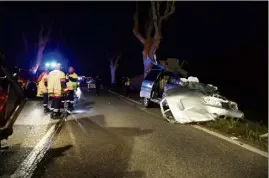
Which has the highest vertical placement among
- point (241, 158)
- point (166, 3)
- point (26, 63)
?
point (166, 3)

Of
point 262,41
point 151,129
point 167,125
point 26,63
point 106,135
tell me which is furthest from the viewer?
point 26,63

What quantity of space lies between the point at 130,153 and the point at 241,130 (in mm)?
3955

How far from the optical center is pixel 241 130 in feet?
29.0

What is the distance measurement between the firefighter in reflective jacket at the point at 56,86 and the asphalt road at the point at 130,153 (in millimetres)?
1264

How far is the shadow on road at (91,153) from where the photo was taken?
16.6ft

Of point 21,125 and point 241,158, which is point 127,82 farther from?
point 241,158

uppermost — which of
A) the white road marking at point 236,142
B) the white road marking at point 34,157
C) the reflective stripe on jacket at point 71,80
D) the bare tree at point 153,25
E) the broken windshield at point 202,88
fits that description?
the bare tree at point 153,25

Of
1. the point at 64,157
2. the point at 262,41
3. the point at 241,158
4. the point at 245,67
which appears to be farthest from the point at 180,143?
the point at 262,41

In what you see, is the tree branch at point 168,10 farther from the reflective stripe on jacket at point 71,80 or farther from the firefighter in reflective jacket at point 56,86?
the firefighter in reflective jacket at point 56,86

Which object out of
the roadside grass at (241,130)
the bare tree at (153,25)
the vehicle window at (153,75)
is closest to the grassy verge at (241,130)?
the roadside grass at (241,130)

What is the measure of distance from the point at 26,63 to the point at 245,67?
A: 29662 millimetres

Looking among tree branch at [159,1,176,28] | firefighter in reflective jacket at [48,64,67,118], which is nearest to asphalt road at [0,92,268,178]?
firefighter in reflective jacket at [48,64,67,118]

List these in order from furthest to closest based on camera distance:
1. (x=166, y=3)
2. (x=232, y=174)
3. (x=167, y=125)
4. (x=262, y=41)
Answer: (x=262, y=41) → (x=166, y=3) → (x=167, y=125) → (x=232, y=174)

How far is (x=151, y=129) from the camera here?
8.95 metres
